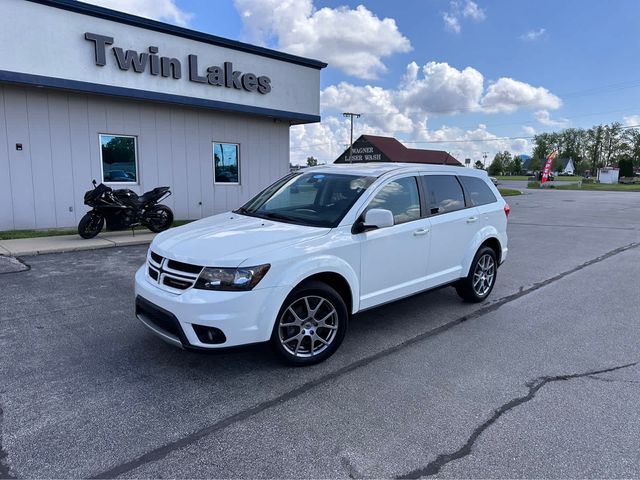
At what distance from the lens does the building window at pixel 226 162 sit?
14.2m

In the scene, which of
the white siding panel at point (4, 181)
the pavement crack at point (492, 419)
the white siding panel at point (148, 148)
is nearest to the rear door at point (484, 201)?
the pavement crack at point (492, 419)

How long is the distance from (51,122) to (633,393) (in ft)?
40.4

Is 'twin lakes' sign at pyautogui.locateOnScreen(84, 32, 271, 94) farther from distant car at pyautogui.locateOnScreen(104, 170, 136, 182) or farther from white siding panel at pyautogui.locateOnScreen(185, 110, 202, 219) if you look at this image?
distant car at pyautogui.locateOnScreen(104, 170, 136, 182)

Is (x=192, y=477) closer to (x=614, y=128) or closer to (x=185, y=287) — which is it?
(x=185, y=287)

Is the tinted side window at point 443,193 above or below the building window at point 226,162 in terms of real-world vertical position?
below

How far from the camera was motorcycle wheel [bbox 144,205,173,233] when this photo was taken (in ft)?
35.2

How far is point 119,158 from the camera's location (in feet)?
40.0

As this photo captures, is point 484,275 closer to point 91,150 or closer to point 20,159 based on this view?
point 91,150

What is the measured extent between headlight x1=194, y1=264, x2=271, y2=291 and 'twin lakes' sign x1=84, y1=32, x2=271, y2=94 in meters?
9.82

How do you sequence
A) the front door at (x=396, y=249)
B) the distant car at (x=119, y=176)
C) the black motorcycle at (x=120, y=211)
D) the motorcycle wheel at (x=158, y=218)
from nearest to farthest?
the front door at (x=396, y=249), the black motorcycle at (x=120, y=211), the motorcycle wheel at (x=158, y=218), the distant car at (x=119, y=176)

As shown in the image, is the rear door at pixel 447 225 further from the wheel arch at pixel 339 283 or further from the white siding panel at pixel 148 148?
the white siding panel at pixel 148 148

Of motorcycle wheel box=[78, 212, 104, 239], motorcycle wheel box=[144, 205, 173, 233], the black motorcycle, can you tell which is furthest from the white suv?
motorcycle wheel box=[144, 205, 173, 233]

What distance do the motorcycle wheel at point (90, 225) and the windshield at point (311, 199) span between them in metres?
6.16

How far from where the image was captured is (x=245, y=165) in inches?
585
